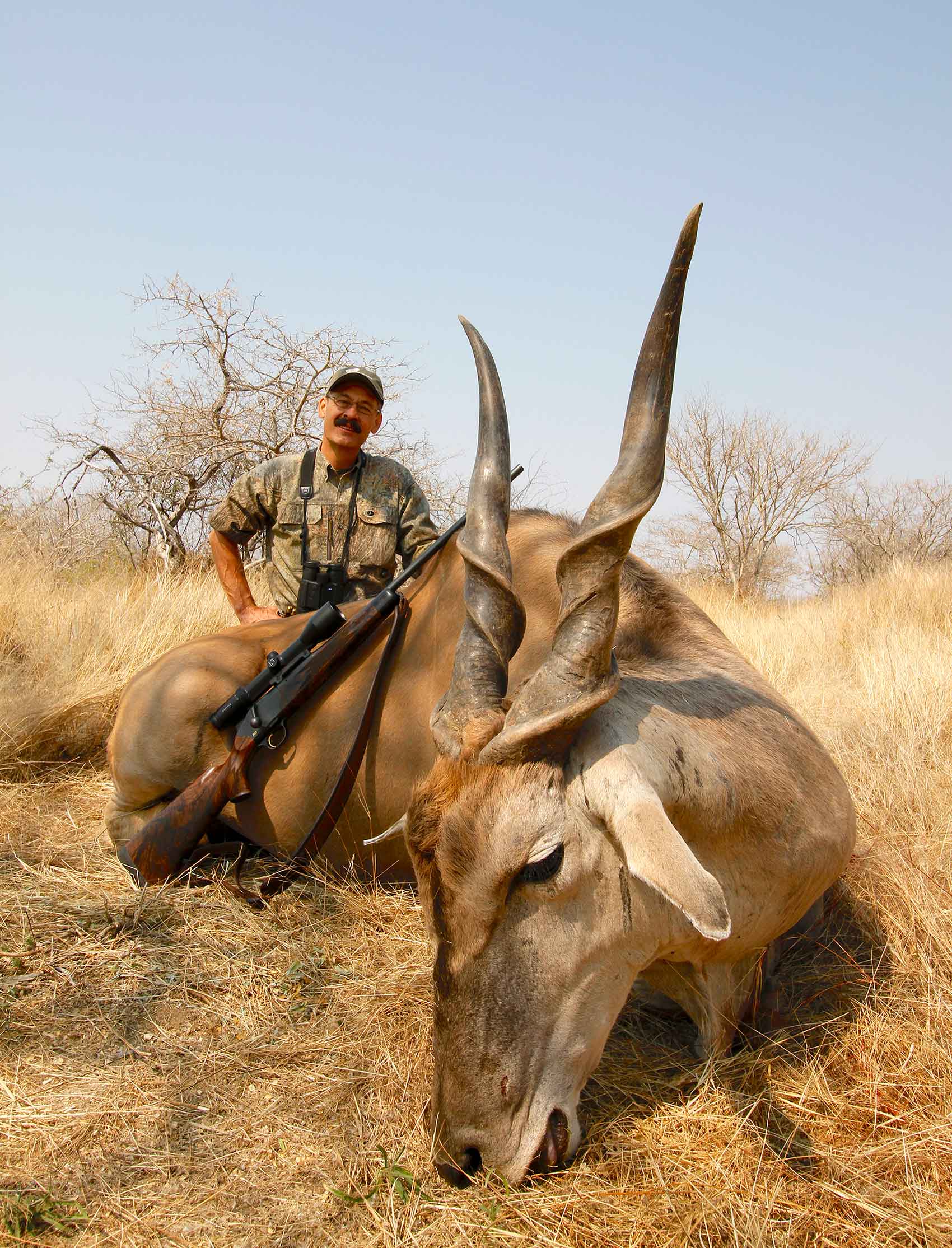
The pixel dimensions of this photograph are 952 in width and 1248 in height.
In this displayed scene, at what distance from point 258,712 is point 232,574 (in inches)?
81.3

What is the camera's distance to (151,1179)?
97.4 inches

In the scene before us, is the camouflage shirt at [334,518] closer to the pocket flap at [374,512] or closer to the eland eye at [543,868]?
the pocket flap at [374,512]

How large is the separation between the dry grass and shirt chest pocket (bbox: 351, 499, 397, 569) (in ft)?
8.09

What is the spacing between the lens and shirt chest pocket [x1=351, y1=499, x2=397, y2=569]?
607 cm

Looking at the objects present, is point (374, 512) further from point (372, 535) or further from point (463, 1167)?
point (463, 1167)

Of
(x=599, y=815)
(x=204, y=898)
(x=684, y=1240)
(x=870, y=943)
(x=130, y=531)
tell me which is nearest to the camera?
(x=684, y=1240)

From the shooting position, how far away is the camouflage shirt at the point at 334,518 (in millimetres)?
6070

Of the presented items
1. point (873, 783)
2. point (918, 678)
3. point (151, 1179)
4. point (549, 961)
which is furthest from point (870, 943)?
point (918, 678)

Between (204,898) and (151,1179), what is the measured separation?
5.75 ft

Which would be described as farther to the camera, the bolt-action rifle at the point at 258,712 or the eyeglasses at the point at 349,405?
the eyeglasses at the point at 349,405

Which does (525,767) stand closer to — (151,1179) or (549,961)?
(549,961)

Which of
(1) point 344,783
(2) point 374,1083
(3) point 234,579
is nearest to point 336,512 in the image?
(3) point 234,579

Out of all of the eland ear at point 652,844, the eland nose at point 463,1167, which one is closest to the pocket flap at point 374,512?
the eland ear at point 652,844

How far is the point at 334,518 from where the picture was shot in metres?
6.07
